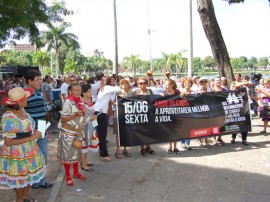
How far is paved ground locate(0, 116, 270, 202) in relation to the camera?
432 cm

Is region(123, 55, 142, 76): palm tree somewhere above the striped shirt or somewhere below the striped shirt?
above

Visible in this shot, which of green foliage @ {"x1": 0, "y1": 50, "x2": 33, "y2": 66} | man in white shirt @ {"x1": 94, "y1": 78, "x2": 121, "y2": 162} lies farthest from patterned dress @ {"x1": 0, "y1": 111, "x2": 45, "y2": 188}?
green foliage @ {"x1": 0, "y1": 50, "x2": 33, "y2": 66}

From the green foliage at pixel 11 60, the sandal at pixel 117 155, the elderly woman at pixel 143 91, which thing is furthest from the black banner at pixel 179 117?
the green foliage at pixel 11 60

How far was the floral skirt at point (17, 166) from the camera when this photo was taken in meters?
3.53

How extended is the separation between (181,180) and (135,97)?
2113 mm

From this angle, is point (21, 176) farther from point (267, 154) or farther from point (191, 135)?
point (267, 154)

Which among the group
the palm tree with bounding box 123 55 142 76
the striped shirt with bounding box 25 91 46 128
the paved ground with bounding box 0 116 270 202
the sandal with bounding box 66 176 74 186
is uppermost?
the palm tree with bounding box 123 55 142 76

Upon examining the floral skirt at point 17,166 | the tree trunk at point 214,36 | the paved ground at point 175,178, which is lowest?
the paved ground at point 175,178

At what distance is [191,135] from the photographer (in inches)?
264

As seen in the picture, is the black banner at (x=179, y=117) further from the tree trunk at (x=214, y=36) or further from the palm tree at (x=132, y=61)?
the palm tree at (x=132, y=61)

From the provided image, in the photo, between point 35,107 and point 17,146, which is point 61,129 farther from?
point 17,146

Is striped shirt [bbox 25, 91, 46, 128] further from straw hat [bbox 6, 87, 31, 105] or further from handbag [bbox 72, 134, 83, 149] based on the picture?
straw hat [bbox 6, 87, 31, 105]

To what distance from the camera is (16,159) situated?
11.6 ft

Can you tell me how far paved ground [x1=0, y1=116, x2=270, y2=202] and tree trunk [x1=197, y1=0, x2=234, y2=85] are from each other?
12.8ft
